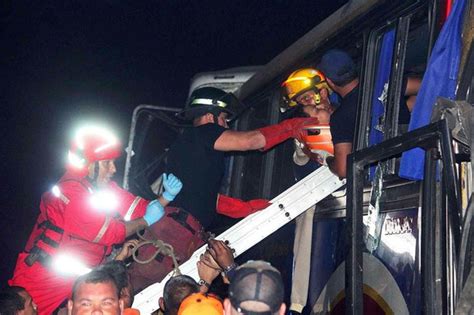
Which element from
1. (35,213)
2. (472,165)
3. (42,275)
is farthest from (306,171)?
(35,213)

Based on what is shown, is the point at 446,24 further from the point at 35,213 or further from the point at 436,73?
the point at 35,213

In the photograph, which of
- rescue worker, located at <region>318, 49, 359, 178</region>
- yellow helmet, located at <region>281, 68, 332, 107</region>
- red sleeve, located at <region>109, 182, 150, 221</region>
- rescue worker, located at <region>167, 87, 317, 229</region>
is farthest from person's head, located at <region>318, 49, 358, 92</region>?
red sleeve, located at <region>109, 182, 150, 221</region>

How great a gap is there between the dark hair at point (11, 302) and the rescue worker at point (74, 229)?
25.4 inches

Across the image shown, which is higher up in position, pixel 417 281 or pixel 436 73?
pixel 436 73

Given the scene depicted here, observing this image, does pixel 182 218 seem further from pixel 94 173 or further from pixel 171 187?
pixel 94 173

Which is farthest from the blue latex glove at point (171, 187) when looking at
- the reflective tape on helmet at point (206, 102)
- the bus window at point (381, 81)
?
the bus window at point (381, 81)

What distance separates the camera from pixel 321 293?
431 centimetres

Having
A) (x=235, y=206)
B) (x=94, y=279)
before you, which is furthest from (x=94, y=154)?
(x=94, y=279)

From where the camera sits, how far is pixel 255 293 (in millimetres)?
2844

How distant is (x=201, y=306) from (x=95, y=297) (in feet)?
2.20

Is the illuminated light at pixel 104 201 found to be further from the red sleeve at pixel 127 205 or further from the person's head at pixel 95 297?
the person's head at pixel 95 297

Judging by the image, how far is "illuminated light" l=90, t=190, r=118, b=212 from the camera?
552 centimetres

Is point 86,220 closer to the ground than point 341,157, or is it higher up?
→ closer to the ground

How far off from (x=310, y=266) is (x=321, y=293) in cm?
29
